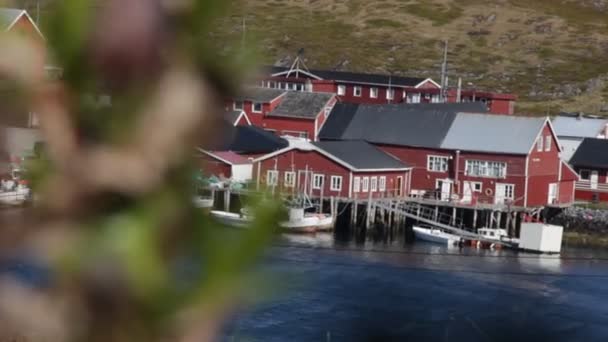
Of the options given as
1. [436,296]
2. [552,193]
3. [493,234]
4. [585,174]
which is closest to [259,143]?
[493,234]

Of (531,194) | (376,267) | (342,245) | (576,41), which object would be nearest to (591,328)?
(376,267)

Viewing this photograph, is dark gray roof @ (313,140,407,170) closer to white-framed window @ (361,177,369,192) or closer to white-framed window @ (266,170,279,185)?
white-framed window @ (361,177,369,192)

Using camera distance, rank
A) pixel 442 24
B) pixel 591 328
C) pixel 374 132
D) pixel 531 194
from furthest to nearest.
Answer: pixel 442 24 → pixel 374 132 → pixel 531 194 → pixel 591 328

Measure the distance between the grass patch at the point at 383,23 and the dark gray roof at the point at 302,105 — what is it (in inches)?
1123

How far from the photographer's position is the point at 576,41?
53.0 meters

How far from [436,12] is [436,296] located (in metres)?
44.2

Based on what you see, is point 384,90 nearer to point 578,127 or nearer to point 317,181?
point 578,127

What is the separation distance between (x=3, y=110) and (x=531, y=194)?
80.6 feet

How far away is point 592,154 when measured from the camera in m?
27.3

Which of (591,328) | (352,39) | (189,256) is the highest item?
(352,39)

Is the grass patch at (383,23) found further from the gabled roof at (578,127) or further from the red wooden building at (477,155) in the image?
the red wooden building at (477,155)

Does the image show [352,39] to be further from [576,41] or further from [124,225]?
[124,225]

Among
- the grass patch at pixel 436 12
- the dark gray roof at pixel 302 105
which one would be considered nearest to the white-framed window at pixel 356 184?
the dark gray roof at pixel 302 105

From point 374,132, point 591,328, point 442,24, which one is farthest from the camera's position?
point 442,24
